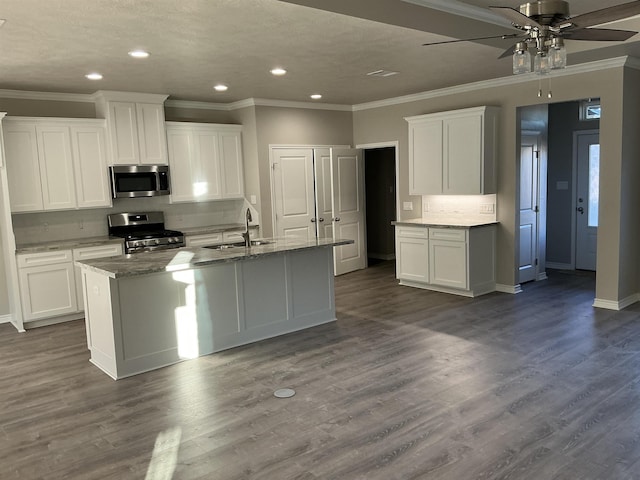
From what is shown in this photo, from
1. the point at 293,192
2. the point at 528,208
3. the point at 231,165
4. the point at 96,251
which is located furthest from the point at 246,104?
the point at 528,208

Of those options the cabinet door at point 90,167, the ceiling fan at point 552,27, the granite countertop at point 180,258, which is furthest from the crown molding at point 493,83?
the cabinet door at point 90,167

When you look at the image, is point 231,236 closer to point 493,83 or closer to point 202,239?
point 202,239

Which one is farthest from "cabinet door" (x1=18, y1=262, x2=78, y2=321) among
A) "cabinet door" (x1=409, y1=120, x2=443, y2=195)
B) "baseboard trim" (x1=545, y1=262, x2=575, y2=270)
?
"baseboard trim" (x1=545, y1=262, x2=575, y2=270)

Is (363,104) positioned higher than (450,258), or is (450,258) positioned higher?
(363,104)

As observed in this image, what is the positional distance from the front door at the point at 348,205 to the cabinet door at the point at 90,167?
333 centimetres

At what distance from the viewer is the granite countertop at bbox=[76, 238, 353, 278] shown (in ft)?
13.7

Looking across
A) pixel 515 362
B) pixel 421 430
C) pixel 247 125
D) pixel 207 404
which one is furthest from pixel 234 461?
pixel 247 125

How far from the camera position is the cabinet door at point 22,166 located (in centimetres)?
585

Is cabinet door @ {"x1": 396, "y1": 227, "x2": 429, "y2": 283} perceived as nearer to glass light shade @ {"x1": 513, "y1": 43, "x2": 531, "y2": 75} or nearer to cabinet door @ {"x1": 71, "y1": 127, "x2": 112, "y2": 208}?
cabinet door @ {"x1": 71, "y1": 127, "x2": 112, "y2": 208}

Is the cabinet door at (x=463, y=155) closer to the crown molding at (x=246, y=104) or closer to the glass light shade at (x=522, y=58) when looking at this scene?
the crown molding at (x=246, y=104)

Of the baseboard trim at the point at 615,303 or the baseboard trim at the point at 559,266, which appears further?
the baseboard trim at the point at 559,266

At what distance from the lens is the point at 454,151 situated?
22.3 ft

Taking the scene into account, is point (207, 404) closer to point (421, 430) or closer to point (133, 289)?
point (133, 289)

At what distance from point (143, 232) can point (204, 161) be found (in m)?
1.30
